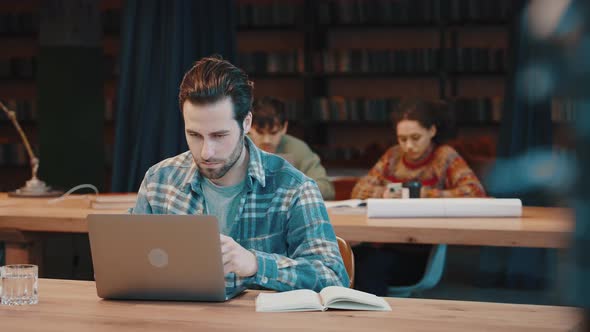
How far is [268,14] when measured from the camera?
930 centimetres

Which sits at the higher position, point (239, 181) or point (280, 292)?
point (239, 181)

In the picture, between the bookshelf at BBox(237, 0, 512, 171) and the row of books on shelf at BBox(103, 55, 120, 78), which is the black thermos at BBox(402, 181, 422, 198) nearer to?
the bookshelf at BBox(237, 0, 512, 171)

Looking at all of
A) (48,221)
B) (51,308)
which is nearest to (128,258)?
(51,308)

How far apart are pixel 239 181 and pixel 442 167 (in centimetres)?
248

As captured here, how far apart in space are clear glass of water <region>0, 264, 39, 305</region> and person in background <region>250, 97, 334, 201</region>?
9.26 ft

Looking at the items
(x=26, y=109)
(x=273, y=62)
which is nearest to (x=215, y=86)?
(x=273, y=62)

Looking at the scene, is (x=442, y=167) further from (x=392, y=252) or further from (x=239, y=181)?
(x=239, y=181)

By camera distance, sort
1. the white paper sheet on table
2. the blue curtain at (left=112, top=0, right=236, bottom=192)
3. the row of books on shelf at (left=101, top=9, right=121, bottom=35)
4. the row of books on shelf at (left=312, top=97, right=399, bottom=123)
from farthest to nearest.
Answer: the row of books on shelf at (left=101, top=9, right=121, bottom=35), the row of books on shelf at (left=312, top=97, right=399, bottom=123), the blue curtain at (left=112, top=0, right=236, bottom=192), the white paper sheet on table

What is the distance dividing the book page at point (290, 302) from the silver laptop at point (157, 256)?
0.31ft

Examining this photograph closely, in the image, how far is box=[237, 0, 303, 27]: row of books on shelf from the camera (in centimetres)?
921

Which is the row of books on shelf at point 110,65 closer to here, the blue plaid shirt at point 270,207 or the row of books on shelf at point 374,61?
the row of books on shelf at point 374,61

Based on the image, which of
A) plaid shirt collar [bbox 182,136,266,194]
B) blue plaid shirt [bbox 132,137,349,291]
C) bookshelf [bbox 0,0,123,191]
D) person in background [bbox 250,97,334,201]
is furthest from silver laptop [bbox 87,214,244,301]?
bookshelf [bbox 0,0,123,191]

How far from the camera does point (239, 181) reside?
2299 mm

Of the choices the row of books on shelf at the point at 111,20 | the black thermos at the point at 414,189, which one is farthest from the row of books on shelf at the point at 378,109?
the black thermos at the point at 414,189
